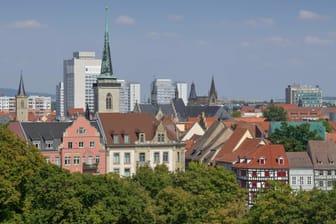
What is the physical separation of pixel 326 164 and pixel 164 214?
3178 cm

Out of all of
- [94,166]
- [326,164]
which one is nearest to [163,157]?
[94,166]

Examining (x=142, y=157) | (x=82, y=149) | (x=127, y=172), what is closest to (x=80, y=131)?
→ (x=82, y=149)

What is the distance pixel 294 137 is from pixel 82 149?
94.9 ft

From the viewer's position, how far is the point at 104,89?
13725 cm

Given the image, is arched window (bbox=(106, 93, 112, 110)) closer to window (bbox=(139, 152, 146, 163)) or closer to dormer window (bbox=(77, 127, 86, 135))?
window (bbox=(139, 152, 146, 163))

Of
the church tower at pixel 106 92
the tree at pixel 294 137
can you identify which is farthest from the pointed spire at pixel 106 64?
the tree at pixel 294 137

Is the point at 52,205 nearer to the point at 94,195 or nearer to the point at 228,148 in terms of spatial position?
the point at 94,195

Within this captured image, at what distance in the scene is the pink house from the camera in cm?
9231

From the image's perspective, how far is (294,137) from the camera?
106500 millimetres

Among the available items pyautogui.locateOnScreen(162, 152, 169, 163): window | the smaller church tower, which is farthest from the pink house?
the smaller church tower

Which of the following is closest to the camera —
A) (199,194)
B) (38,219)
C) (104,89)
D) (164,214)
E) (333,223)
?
(333,223)

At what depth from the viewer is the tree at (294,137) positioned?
103 meters

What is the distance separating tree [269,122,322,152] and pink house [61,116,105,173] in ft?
79.4

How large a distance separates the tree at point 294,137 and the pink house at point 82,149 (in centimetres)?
2420
